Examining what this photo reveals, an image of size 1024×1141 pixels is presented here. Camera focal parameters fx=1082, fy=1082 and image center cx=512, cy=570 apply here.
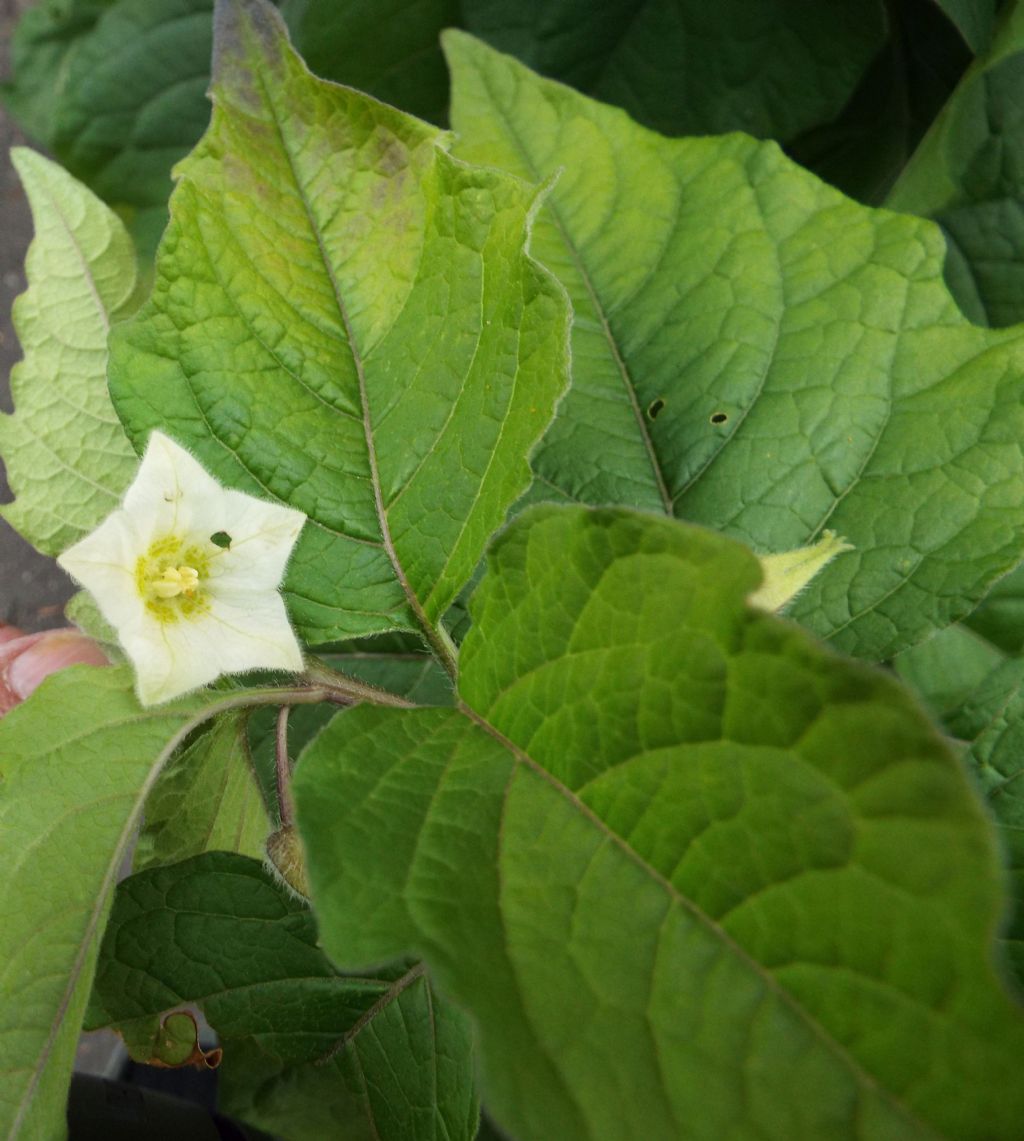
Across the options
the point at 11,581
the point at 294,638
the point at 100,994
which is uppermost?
the point at 294,638

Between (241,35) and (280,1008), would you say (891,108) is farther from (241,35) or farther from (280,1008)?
(280,1008)

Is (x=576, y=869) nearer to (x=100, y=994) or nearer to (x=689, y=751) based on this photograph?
(x=689, y=751)

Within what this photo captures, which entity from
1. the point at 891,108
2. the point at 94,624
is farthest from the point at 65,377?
the point at 891,108

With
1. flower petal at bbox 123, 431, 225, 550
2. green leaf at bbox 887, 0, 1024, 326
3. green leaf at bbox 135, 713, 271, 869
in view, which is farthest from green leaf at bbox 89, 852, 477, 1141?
green leaf at bbox 887, 0, 1024, 326

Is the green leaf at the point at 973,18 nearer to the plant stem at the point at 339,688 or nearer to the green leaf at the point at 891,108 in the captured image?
the green leaf at the point at 891,108

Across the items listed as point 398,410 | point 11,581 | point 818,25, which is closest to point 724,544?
point 398,410

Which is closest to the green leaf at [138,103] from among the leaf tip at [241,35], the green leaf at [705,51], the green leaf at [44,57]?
the green leaf at [44,57]
